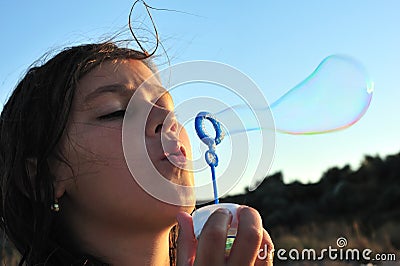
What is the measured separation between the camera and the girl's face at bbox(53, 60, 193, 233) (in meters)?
1.60

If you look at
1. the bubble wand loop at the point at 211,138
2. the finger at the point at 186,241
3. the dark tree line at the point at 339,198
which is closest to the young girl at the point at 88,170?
the finger at the point at 186,241

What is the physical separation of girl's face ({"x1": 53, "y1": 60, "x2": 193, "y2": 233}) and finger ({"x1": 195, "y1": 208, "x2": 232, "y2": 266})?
24 cm

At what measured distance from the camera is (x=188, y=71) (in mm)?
1583

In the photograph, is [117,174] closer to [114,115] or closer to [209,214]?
[114,115]

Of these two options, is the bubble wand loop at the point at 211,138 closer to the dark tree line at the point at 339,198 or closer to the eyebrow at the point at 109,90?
the eyebrow at the point at 109,90

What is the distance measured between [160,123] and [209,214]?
0.32 meters

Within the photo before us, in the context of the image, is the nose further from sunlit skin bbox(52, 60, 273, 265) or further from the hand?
the hand

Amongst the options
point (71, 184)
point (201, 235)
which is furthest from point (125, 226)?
point (201, 235)

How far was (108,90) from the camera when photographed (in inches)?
66.2

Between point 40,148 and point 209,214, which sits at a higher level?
point 40,148

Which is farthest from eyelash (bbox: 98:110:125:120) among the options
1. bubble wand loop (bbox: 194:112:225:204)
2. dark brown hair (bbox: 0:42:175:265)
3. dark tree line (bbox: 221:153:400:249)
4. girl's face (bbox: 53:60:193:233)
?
dark tree line (bbox: 221:153:400:249)

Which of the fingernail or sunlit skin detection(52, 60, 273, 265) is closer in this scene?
the fingernail

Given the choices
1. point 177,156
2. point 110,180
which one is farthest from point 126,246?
point 177,156

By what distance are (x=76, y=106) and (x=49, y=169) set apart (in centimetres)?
20
